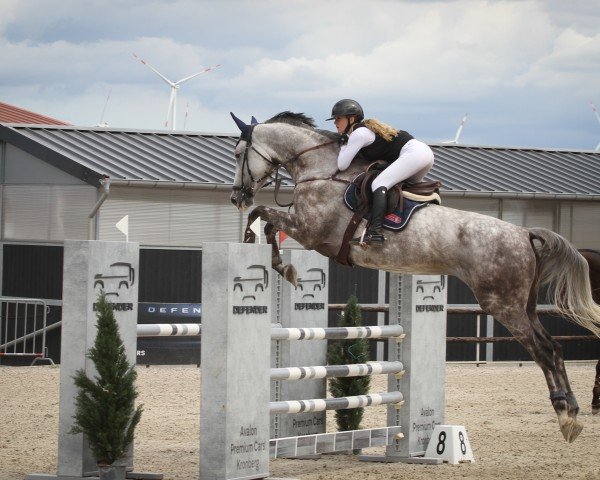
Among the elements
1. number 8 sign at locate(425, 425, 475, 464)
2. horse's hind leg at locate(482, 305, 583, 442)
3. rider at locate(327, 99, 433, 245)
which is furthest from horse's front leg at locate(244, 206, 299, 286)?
number 8 sign at locate(425, 425, 475, 464)

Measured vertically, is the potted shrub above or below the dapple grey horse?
below

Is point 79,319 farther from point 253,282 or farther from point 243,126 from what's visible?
point 243,126

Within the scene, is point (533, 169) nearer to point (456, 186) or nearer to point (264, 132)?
point (456, 186)

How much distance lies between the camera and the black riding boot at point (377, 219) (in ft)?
23.2

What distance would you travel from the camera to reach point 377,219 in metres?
7.08

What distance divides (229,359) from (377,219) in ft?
4.12

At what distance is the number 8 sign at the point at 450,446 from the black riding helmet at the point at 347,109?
2400 mm

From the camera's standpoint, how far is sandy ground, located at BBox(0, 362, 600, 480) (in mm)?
7812

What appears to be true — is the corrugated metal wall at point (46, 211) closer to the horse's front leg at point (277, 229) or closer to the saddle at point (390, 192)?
the horse's front leg at point (277, 229)

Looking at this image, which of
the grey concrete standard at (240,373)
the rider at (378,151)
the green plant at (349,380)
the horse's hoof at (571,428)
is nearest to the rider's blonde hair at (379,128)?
the rider at (378,151)

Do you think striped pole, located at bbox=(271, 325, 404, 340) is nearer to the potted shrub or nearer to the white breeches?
Answer: the potted shrub

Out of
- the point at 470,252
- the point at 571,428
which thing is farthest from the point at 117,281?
the point at 571,428

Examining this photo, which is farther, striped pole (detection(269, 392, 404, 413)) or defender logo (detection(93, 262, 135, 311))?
striped pole (detection(269, 392, 404, 413))

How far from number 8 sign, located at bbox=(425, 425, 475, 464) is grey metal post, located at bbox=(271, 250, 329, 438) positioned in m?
0.82
